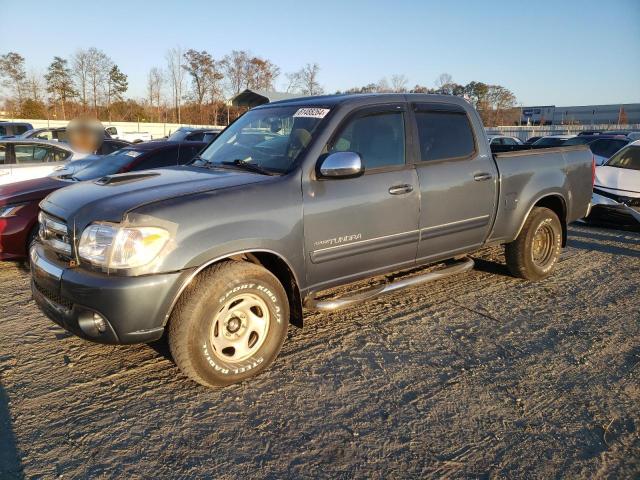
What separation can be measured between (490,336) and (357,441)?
5.96ft

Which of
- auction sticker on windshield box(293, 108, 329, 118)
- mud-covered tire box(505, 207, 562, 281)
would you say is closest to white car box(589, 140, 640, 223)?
mud-covered tire box(505, 207, 562, 281)

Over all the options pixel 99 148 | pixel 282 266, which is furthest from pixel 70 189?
pixel 99 148

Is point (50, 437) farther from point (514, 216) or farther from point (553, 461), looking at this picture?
point (514, 216)

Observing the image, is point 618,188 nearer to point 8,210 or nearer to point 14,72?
point 8,210

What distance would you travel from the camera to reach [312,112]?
388 cm

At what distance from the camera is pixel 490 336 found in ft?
13.1

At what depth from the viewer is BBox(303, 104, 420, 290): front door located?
351 cm

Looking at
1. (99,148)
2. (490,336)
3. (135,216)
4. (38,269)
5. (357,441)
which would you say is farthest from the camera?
(99,148)

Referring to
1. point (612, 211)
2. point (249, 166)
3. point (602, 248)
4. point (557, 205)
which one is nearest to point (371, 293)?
point (249, 166)

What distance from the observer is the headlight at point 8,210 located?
5.64 metres

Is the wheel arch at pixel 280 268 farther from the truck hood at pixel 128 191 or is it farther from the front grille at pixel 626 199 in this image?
the front grille at pixel 626 199

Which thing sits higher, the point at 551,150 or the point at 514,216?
the point at 551,150

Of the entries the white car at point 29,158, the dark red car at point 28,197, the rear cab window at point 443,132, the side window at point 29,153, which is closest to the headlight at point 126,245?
the rear cab window at point 443,132

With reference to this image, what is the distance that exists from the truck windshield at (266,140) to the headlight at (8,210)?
2774 millimetres
